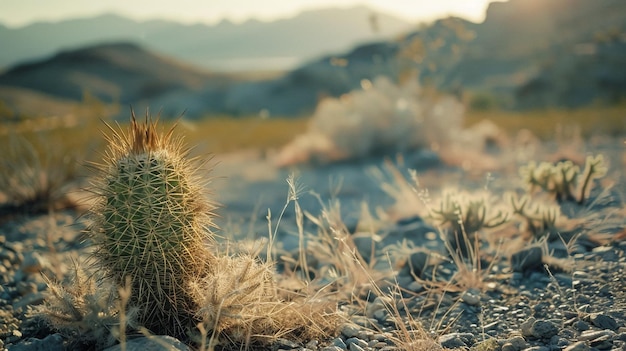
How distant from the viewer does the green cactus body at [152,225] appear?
257cm

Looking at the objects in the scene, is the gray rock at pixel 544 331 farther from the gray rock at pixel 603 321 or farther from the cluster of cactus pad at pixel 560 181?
the cluster of cactus pad at pixel 560 181

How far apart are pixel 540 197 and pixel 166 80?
2521 inches

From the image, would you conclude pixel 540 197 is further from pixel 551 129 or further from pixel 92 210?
pixel 551 129

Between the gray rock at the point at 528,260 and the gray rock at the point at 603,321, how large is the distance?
2.93 ft

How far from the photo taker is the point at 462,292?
11.3 ft

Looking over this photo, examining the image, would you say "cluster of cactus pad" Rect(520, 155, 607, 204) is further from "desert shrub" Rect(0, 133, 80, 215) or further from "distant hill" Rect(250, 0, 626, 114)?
"desert shrub" Rect(0, 133, 80, 215)

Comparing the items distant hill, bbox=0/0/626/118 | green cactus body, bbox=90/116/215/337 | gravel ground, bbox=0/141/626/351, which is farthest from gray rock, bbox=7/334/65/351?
distant hill, bbox=0/0/626/118

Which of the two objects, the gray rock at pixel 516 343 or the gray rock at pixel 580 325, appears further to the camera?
the gray rock at pixel 580 325

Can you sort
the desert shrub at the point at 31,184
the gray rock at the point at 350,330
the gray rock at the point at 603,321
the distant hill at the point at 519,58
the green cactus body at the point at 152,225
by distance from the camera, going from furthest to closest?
the distant hill at the point at 519,58, the desert shrub at the point at 31,184, the gray rock at the point at 350,330, the gray rock at the point at 603,321, the green cactus body at the point at 152,225

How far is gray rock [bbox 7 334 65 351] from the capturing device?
273cm

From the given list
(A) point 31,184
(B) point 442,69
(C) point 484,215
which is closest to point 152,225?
(C) point 484,215

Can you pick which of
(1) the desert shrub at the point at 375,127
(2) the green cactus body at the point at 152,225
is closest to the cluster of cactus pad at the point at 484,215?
(2) the green cactus body at the point at 152,225

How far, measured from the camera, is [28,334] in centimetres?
309

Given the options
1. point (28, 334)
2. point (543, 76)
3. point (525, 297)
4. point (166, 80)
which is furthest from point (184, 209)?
point (166, 80)
